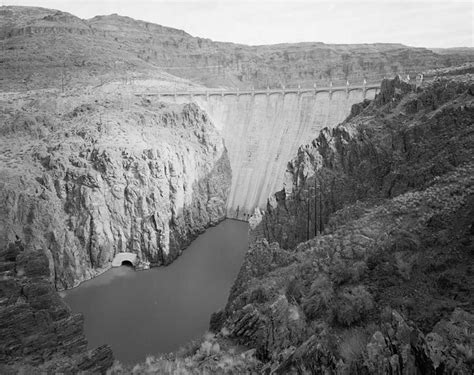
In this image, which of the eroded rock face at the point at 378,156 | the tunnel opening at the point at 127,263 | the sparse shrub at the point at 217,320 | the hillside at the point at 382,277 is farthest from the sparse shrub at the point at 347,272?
the tunnel opening at the point at 127,263

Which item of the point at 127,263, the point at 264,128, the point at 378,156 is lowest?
the point at 127,263

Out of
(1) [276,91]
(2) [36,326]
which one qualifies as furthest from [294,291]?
(1) [276,91]

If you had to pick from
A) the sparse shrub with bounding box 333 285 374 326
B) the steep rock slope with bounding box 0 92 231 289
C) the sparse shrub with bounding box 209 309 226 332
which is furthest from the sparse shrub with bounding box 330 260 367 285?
the steep rock slope with bounding box 0 92 231 289

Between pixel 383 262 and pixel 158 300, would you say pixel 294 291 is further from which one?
pixel 158 300

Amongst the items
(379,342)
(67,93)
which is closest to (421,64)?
(67,93)

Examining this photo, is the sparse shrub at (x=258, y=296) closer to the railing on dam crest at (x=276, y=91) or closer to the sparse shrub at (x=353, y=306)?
the sparse shrub at (x=353, y=306)

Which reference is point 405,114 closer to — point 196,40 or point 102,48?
point 102,48
